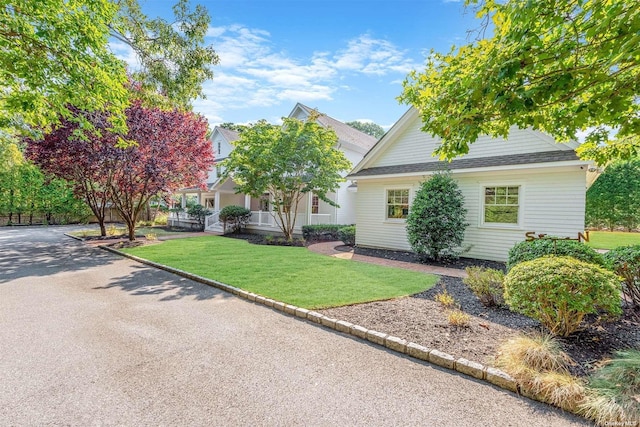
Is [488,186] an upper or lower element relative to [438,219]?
upper

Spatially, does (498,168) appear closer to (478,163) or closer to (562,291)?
(478,163)

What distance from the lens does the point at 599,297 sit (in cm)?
368

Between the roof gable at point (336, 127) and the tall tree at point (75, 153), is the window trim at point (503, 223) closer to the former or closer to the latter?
the roof gable at point (336, 127)

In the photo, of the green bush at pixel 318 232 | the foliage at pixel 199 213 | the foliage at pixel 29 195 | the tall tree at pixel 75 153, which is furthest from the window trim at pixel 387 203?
the foliage at pixel 29 195

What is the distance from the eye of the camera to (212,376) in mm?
3316

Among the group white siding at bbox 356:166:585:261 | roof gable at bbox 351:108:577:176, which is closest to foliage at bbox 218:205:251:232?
roof gable at bbox 351:108:577:176

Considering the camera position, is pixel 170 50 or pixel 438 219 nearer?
pixel 170 50

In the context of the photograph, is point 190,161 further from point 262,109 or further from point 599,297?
point 599,297

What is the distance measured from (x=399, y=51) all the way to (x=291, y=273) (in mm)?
7551

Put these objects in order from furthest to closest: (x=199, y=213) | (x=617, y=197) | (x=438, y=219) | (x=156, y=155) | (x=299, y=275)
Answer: (x=199, y=213)
(x=617, y=197)
(x=156, y=155)
(x=438, y=219)
(x=299, y=275)

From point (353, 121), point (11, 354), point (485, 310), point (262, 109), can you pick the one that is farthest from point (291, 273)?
point (353, 121)

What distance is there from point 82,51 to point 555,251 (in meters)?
9.89

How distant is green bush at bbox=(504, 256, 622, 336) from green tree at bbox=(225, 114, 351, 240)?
10.4 meters

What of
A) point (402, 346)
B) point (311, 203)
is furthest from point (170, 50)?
point (311, 203)
